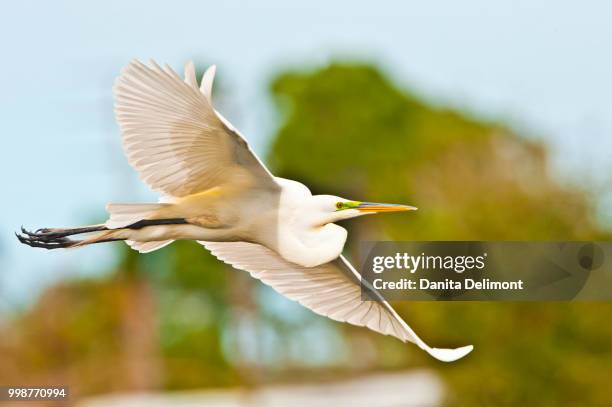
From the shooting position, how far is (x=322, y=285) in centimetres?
340

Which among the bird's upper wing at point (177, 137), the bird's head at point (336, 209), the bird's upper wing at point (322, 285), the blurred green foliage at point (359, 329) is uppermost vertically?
the bird's upper wing at point (177, 137)

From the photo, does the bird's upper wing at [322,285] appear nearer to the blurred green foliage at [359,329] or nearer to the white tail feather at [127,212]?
the white tail feather at [127,212]

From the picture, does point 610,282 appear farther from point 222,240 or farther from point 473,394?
point 473,394

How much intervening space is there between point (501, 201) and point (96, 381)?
7047 millimetres

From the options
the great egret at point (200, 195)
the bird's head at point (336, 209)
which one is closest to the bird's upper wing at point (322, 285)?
the great egret at point (200, 195)

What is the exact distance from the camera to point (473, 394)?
10.2 m

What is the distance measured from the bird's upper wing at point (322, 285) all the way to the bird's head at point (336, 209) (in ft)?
1.08

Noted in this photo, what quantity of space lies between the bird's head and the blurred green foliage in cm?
672

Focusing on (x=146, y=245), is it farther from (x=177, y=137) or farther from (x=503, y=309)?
(x=503, y=309)

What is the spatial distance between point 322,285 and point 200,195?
1.74 feet

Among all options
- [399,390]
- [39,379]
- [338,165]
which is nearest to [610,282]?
[39,379]

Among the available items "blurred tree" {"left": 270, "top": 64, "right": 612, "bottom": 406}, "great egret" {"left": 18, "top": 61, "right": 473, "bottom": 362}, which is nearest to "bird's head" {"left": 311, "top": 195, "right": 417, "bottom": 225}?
"great egret" {"left": 18, "top": 61, "right": 473, "bottom": 362}

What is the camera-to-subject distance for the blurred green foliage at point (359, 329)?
9.88 metres

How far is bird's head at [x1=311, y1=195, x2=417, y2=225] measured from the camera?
297 centimetres
